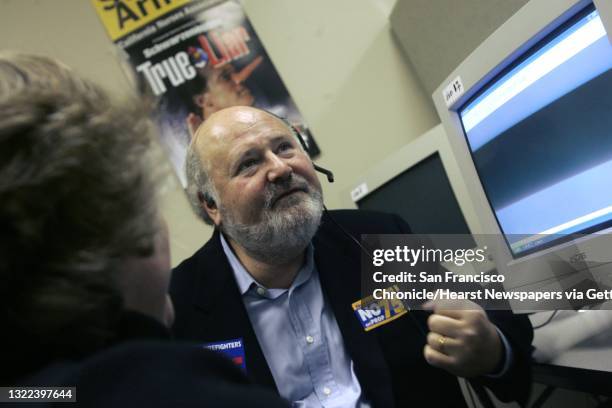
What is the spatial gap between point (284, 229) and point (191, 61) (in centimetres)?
112

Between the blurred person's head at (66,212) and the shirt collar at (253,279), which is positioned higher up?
the blurred person's head at (66,212)

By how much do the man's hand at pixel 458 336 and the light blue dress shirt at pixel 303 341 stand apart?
0.10m

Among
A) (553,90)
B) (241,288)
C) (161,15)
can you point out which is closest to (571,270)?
(553,90)

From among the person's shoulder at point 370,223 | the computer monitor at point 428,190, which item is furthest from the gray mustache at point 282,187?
the computer monitor at point 428,190

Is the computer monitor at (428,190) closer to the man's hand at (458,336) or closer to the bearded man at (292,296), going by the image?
the bearded man at (292,296)

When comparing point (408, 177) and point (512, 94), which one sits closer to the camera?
point (512, 94)

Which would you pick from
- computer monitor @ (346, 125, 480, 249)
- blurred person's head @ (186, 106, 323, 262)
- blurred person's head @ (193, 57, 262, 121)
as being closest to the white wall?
blurred person's head @ (193, 57, 262, 121)

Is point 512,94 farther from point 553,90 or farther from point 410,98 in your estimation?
point 410,98

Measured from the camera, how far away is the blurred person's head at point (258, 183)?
1.02 m

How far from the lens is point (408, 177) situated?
1255mm

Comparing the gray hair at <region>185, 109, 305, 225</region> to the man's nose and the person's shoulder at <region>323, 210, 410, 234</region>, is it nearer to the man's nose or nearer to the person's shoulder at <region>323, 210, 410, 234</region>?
the man's nose

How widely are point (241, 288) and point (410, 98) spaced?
1214 mm

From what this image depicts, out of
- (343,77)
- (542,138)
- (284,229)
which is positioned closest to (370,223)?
(284,229)

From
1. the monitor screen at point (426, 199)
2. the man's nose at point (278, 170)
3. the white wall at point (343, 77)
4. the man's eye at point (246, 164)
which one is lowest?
the monitor screen at point (426, 199)
